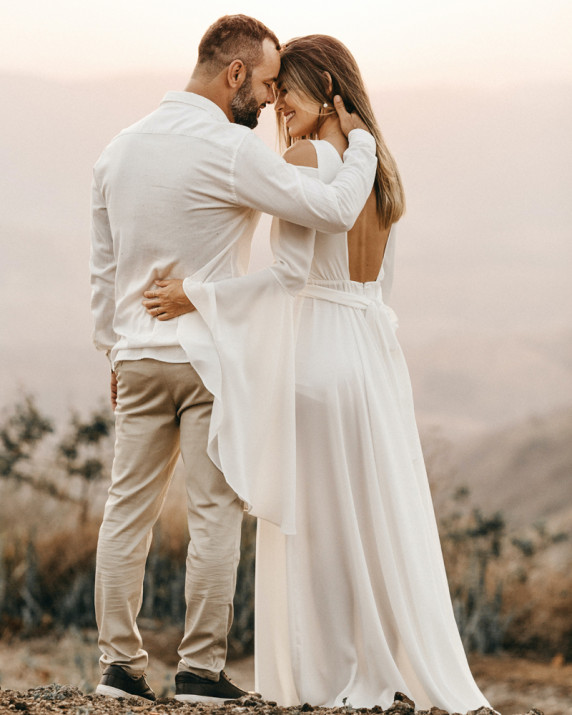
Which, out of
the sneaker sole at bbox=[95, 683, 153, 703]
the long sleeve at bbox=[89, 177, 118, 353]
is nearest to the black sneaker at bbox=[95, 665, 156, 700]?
the sneaker sole at bbox=[95, 683, 153, 703]

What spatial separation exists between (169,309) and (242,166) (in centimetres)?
44

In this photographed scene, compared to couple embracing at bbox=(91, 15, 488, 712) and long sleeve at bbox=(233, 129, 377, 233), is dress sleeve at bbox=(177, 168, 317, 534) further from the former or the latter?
long sleeve at bbox=(233, 129, 377, 233)

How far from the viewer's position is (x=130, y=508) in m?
2.77

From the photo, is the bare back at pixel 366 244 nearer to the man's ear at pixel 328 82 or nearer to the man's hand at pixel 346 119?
the man's hand at pixel 346 119

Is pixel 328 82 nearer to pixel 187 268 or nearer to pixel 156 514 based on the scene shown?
pixel 187 268

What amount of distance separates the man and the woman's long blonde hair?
0.52 feet

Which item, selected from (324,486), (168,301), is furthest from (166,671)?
(168,301)

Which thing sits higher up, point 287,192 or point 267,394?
point 287,192

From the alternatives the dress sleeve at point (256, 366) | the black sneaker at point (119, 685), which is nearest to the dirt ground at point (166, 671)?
the black sneaker at point (119, 685)

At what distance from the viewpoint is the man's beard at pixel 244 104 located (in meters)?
2.87

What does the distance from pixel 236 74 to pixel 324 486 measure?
1.25m

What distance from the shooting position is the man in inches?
104

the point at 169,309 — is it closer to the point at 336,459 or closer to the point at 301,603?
the point at 336,459

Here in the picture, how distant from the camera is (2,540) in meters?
7.29
